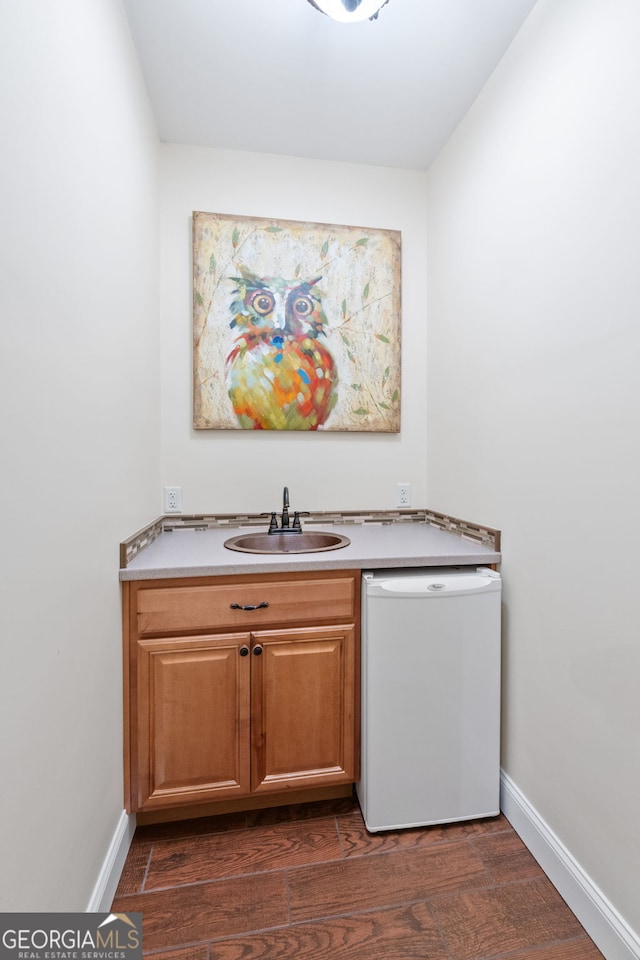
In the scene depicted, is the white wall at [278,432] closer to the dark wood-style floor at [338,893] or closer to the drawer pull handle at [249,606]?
the drawer pull handle at [249,606]

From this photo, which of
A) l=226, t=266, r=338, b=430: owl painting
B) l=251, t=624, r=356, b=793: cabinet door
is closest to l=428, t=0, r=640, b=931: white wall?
l=251, t=624, r=356, b=793: cabinet door

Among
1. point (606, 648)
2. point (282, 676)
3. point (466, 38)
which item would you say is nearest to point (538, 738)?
point (606, 648)

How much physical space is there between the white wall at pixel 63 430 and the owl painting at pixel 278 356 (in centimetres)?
63

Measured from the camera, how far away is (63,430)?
103cm

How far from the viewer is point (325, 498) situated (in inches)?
90.4

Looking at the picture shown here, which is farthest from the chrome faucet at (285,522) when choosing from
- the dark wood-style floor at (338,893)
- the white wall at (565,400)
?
the dark wood-style floor at (338,893)

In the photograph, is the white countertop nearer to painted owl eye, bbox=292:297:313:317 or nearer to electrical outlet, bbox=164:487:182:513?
electrical outlet, bbox=164:487:182:513

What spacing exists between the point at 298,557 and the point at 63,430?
0.86 m

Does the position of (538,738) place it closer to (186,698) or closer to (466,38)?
(186,698)

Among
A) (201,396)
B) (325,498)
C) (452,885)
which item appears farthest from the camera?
(325,498)

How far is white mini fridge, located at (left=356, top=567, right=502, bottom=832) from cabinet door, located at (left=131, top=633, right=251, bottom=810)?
1.40 ft

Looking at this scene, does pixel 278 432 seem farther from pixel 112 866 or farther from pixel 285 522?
pixel 112 866

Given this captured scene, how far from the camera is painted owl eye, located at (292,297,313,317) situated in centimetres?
220

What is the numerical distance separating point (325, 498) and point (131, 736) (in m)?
1.25
